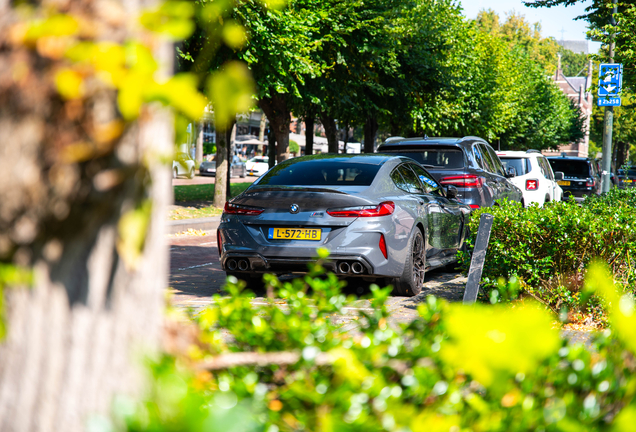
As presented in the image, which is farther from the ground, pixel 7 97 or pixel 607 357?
pixel 7 97

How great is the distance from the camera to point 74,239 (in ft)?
4.35

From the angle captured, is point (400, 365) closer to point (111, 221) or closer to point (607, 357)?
point (607, 357)

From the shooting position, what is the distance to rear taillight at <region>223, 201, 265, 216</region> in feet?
22.1

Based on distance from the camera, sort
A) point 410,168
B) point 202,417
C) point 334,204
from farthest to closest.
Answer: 1. point 410,168
2. point 334,204
3. point 202,417

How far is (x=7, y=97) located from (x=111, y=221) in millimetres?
322

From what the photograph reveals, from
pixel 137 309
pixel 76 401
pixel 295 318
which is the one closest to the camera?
pixel 76 401

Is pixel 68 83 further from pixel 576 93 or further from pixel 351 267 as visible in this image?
pixel 576 93

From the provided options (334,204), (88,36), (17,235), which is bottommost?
(334,204)

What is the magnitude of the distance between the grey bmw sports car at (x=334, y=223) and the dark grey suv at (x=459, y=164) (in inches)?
108

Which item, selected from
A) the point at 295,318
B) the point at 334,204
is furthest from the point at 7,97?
the point at 334,204

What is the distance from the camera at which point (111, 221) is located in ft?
4.49

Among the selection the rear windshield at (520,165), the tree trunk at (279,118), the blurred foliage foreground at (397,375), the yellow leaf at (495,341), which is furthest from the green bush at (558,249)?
the tree trunk at (279,118)

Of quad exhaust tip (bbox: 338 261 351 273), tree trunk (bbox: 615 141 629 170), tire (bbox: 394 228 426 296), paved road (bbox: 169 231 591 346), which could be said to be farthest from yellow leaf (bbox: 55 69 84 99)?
tree trunk (bbox: 615 141 629 170)

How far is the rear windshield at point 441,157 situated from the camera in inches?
407
